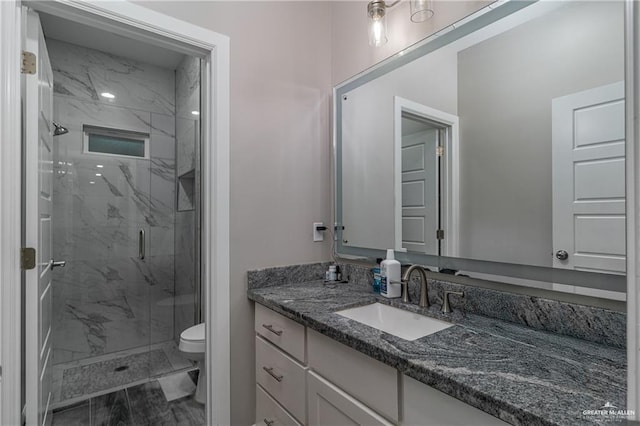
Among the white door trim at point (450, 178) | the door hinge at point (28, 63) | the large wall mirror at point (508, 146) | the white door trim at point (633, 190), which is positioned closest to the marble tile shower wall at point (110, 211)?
the door hinge at point (28, 63)

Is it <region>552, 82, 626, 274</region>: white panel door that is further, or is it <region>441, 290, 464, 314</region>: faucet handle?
<region>441, 290, 464, 314</region>: faucet handle

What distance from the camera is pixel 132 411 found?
1.98 meters

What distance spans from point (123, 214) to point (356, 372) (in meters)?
2.77

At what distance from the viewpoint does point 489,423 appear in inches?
27.2

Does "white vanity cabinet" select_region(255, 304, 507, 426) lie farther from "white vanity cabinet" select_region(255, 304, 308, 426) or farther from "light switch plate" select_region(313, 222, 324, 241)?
"light switch plate" select_region(313, 222, 324, 241)

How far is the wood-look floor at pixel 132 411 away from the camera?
1.87 m

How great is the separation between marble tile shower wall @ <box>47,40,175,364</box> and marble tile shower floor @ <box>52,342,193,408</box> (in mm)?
87

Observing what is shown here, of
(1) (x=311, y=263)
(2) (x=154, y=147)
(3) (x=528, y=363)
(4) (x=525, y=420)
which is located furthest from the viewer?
(2) (x=154, y=147)

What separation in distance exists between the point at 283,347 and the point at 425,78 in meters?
1.34

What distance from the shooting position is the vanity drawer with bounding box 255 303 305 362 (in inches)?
51.2

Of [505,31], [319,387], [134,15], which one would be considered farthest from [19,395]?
[505,31]

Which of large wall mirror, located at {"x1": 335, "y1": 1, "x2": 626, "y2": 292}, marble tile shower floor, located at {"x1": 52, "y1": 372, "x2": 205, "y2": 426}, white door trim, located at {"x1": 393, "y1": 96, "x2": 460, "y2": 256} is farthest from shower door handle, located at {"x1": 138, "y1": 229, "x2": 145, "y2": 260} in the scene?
white door trim, located at {"x1": 393, "y1": 96, "x2": 460, "y2": 256}

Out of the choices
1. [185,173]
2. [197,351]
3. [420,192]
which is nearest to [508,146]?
[420,192]

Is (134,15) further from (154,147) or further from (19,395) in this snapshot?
(154,147)
